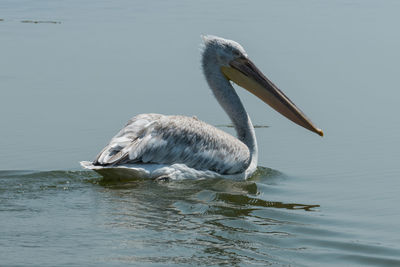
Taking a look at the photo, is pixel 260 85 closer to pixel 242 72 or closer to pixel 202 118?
pixel 242 72

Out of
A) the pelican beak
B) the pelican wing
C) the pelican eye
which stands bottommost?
the pelican wing

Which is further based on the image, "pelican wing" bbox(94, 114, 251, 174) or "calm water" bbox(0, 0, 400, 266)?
"pelican wing" bbox(94, 114, 251, 174)

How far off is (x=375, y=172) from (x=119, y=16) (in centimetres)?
756

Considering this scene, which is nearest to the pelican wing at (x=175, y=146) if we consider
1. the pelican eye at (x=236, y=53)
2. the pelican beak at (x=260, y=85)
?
the pelican beak at (x=260, y=85)

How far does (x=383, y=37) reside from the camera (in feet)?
39.2

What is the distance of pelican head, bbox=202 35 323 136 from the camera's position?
792 centimetres

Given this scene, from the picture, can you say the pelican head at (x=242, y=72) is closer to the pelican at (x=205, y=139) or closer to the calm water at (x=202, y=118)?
the pelican at (x=205, y=139)

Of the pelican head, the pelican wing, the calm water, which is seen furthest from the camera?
the pelican head

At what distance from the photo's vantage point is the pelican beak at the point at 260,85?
7.98 m

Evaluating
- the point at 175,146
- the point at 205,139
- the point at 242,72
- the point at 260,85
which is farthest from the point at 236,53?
the point at 175,146

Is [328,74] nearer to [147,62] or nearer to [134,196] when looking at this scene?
[147,62]

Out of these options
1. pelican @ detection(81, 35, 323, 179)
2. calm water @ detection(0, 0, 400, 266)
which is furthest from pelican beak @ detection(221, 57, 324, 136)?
calm water @ detection(0, 0, 400, 266)

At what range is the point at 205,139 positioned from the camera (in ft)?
23.8

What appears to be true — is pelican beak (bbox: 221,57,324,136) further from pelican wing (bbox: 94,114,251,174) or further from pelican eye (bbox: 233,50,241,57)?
pelican wing (bbox: 94,114,251,174)
